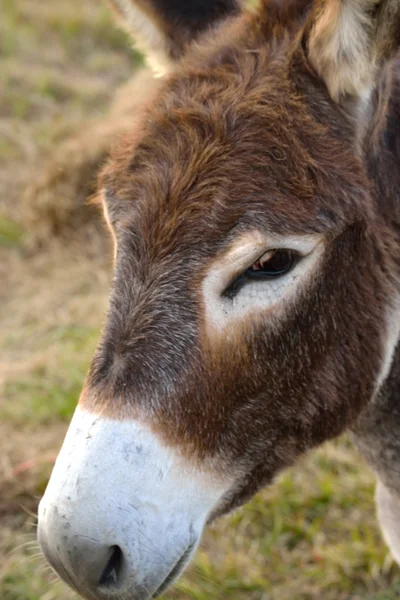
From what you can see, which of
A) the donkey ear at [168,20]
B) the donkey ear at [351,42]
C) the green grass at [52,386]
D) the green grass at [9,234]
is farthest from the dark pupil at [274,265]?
the green grass at [9,234]

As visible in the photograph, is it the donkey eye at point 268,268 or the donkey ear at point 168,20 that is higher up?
the donkey ear at point 168,20

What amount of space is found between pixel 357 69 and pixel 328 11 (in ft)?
0.52

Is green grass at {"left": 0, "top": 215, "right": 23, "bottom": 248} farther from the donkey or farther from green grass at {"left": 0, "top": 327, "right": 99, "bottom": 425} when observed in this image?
the donkey

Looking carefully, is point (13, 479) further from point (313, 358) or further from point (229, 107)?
point (229, 107)

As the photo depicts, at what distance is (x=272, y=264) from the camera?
5.98 feet

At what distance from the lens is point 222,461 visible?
74.1 inches

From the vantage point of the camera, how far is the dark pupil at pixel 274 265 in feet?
5.93

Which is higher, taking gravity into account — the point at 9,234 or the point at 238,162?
the point at 238,162

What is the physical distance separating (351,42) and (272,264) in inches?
23.5

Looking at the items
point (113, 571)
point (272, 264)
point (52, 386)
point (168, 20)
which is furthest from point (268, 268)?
point (52, 386)

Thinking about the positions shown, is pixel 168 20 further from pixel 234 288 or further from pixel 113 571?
pixel 113 571

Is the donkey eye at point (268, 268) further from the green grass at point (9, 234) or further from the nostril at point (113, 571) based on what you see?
the green grass at point (9, 234)

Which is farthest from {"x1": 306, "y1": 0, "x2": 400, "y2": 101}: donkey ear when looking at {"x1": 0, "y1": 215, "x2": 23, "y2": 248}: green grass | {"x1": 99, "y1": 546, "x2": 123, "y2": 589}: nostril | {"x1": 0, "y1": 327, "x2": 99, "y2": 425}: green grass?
{"x1": 0, "y1": 215, "x2": 23, "y2": 248}: green grass

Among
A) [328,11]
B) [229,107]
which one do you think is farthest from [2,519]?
[328,11]
